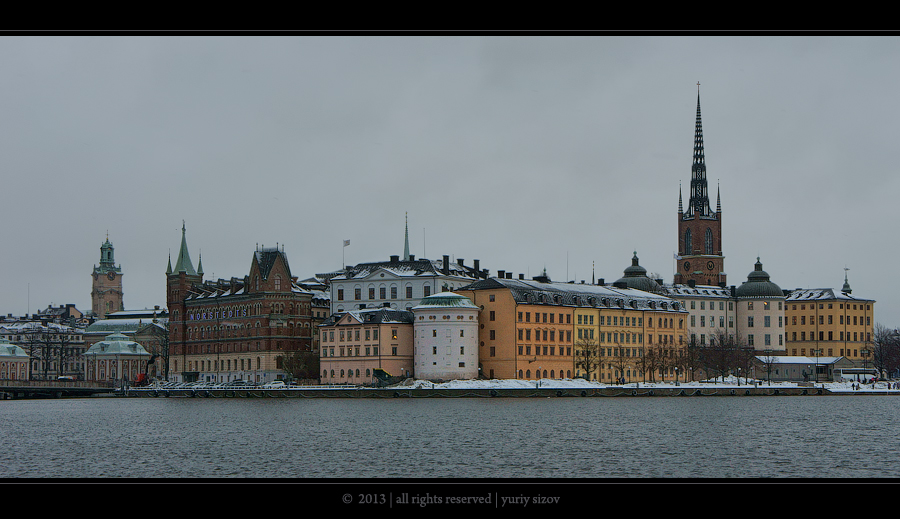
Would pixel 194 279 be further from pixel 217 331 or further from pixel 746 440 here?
pixel 746 440

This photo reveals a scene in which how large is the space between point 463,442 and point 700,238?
125759 millimetres

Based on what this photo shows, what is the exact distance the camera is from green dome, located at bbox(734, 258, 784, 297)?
5655 inches

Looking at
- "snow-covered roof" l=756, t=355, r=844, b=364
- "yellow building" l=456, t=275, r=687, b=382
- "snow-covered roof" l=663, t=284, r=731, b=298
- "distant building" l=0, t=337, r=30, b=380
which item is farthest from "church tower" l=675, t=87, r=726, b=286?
"distant building" l=0, t=337, r=30, b=380

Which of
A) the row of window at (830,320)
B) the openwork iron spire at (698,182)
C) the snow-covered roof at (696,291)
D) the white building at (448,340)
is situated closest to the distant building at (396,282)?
the white building at (448,340)

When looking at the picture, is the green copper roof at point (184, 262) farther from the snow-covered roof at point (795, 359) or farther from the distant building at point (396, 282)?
the snow-covered roof at point (795, 359)

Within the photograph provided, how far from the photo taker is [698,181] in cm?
17075

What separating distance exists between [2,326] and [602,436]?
17245 centimetres

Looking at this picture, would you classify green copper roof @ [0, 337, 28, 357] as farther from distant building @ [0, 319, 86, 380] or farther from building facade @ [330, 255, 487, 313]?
building facade @ [330, 255, 487, 313]

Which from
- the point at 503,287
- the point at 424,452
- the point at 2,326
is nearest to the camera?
the point at 424,452

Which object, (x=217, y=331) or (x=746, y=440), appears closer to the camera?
(x=746, y=440)

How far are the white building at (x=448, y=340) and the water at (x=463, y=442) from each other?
67.0 feet

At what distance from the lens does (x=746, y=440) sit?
4881 centimetres

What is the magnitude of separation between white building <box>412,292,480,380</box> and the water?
67.0 feet
